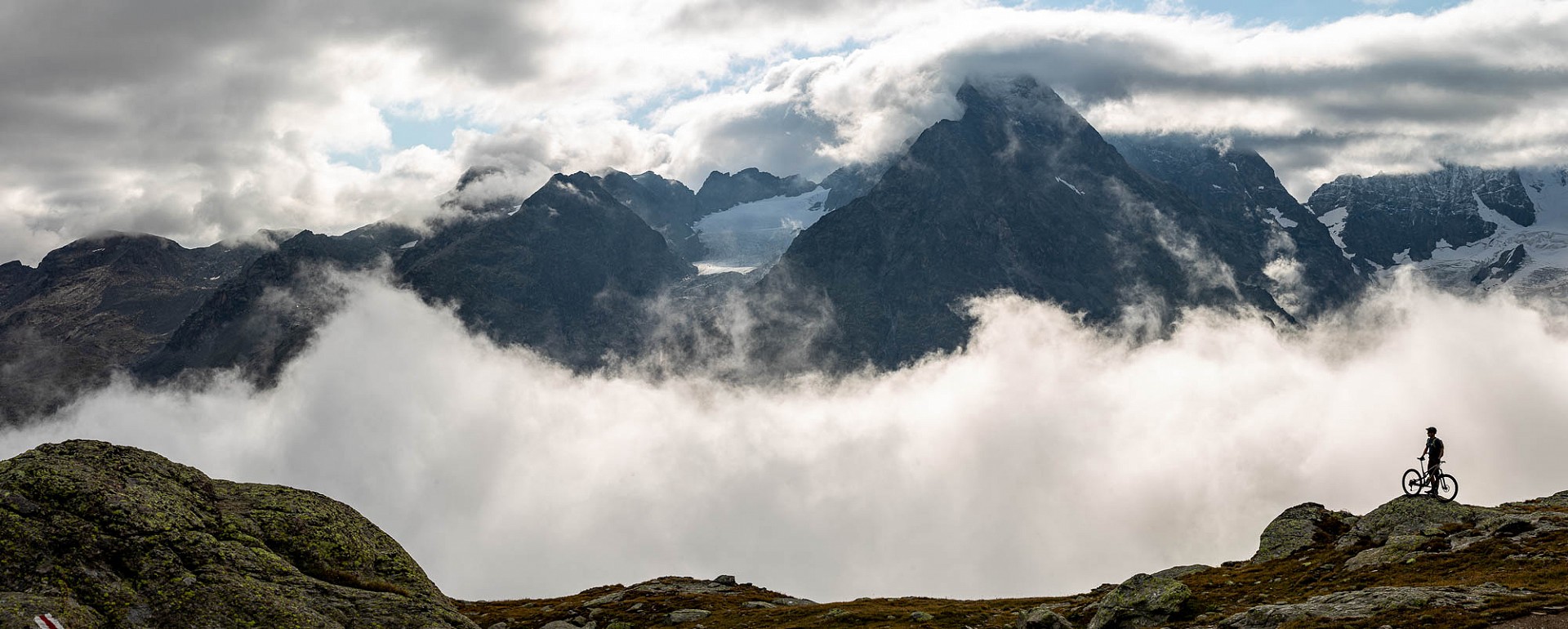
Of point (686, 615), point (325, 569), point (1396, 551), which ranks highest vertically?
point (1396, 551)

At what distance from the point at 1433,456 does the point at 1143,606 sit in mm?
25680

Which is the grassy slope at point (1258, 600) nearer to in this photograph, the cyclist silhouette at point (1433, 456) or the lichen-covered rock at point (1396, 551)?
the lichen-covered rock at point (1396, 551)

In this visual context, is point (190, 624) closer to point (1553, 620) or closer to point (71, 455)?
point (71, 455)

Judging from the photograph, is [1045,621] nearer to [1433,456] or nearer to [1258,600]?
[1258,600]

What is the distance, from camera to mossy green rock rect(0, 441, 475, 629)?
2852 cm

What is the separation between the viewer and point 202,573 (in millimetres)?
30688

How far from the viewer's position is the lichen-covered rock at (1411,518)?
192 ft

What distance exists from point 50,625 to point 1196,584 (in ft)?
192

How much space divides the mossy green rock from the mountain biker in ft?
192

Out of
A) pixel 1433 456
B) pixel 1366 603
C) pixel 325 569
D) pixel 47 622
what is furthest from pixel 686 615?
pixel 47 622

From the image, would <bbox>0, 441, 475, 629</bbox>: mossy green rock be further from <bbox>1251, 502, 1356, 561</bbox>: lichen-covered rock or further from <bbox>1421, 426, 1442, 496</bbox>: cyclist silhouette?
<bbox>1421, 426, 1442, 496</bbox>: cyclist silhouette

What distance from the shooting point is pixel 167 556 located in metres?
30.5

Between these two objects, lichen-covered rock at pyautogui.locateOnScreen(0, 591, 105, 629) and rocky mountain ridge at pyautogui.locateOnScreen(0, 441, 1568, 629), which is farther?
→ rocky mountain ridge at pyautogui.locateOnScreen(0, 441, 1568, 629)

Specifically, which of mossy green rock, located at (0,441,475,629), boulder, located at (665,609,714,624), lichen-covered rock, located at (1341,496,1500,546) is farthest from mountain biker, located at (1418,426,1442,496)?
mossy green rock, located at (0,441,475,629)
